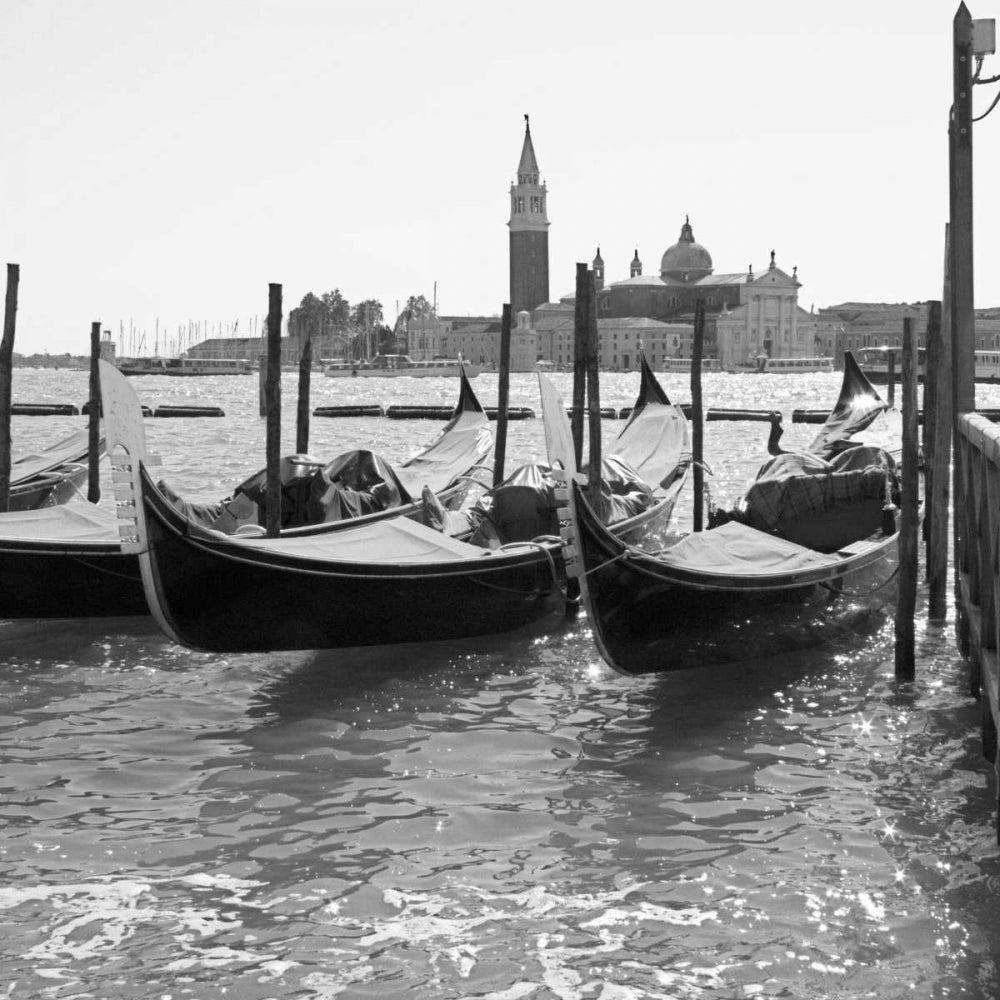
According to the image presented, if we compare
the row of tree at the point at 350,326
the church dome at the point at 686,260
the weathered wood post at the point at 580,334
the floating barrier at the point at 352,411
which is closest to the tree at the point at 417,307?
the row of tree at the point at 350,326

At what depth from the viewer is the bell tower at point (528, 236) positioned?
82250 mm

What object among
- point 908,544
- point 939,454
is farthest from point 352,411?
point 908,544

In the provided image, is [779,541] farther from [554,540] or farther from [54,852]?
[54,852]

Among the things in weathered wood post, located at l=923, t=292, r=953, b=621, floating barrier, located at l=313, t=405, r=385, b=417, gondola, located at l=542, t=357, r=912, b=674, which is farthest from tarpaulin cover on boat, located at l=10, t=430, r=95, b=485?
floating barrier, located at l=313, t=405, r=385, b=417

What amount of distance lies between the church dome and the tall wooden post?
82.1m

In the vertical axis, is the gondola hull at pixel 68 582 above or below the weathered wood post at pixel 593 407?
below

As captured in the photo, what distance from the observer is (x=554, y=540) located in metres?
7.28

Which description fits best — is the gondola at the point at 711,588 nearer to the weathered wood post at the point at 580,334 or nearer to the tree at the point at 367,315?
the weathered wood post at the point at 580,334

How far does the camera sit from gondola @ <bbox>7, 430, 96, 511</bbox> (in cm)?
952

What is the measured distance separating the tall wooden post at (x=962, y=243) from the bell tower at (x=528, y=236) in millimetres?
74976

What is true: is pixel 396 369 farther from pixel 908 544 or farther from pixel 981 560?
pixel 981 560

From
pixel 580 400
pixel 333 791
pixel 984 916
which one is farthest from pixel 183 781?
pixel 580 400

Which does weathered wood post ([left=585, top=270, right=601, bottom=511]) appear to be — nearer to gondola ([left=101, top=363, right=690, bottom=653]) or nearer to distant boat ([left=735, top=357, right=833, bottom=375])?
gondola ([left=101, top=363, right=690, bottom=653])

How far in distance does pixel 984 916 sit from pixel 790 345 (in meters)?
85.1
